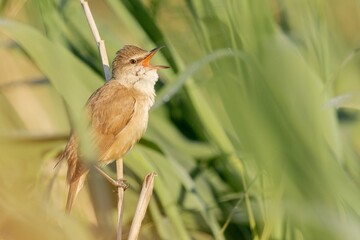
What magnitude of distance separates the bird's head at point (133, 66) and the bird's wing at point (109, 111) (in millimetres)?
54

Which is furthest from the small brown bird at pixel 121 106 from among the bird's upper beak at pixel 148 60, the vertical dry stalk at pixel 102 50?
the vertical dry stalk at pixel 102 50

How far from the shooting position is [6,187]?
149cm

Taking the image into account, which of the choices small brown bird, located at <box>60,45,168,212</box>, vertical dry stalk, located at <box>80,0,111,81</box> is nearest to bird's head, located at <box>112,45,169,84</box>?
small brown bird, located at <box>60,45,168,212</box>

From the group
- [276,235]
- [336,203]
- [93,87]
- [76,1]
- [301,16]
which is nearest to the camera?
[336,203]

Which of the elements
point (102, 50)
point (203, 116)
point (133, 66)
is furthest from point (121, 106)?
point (102, 50)

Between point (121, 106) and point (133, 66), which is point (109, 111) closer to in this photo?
point (121, 106)

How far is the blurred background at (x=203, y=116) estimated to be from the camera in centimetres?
143

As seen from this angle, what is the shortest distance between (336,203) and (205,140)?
1.57 m

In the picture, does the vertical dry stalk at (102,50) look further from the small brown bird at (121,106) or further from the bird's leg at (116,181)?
the small brown bird at (121,106)

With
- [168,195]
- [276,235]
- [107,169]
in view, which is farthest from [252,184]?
[107,169]

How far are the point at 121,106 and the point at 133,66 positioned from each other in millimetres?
161

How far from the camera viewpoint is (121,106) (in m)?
2.93

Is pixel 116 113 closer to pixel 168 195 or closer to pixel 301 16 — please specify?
pixel 168 195

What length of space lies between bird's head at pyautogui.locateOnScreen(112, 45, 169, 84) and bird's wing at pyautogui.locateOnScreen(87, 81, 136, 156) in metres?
0.05
